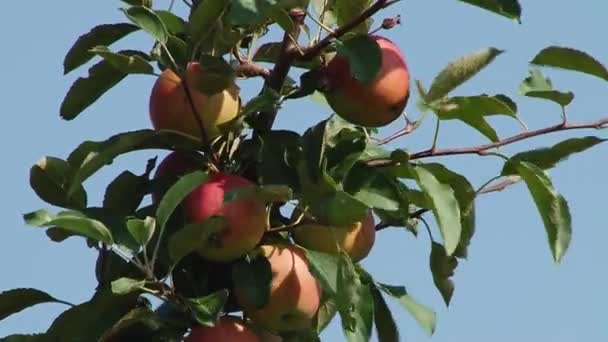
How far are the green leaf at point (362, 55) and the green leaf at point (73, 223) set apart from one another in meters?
0.39

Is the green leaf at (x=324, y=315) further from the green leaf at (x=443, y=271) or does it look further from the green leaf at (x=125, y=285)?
the green leaf at (x=125, y=285)

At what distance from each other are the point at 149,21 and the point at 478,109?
47 centimetres

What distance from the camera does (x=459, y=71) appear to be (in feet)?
6.63

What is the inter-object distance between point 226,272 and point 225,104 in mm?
238

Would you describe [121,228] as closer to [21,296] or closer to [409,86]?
[21,296]

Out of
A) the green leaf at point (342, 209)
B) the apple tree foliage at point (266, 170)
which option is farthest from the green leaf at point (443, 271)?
the green leaf at point (342, 209)

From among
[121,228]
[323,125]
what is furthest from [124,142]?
[323,125]

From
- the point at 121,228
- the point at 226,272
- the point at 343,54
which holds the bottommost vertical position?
the point at 226,272

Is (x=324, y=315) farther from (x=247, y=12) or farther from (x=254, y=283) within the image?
(x=247, y=12)

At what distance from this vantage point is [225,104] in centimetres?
205

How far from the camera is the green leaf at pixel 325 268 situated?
6.47 feet

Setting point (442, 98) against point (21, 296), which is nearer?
point (442, 98)

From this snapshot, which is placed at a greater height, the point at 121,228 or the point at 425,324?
the point at 121,228

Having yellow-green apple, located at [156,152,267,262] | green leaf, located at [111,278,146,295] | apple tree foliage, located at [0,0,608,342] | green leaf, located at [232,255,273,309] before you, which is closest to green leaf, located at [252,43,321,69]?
apple tree foliage, located at [0,0,608,342]
